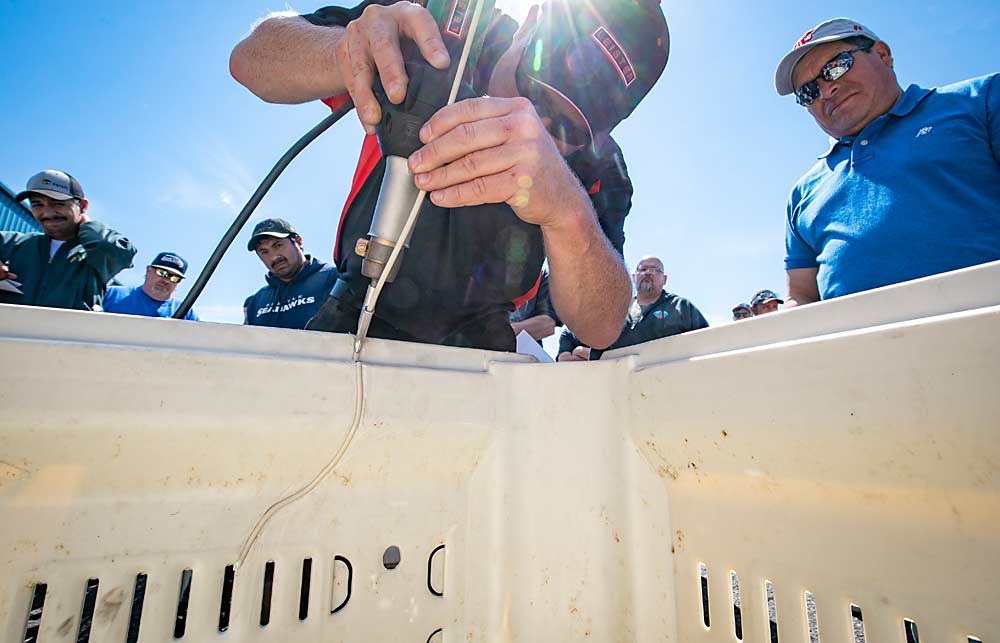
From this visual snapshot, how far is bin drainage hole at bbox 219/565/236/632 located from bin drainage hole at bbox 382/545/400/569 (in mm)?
128

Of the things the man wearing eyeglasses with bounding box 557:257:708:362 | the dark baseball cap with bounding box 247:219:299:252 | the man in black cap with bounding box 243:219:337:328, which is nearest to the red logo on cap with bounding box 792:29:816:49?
the man wearing eyeglasses with bounding box 557:257:708:362

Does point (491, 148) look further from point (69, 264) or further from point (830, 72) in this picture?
point (69, 264)

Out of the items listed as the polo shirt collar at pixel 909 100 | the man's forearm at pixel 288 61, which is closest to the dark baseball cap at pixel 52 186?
the man's forearm at pixel 288 61

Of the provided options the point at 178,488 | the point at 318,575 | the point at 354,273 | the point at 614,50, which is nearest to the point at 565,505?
the point at 318,575

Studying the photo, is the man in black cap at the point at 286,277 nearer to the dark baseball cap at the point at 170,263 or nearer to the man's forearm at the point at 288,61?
the dark baseball cap at the point at 170,263

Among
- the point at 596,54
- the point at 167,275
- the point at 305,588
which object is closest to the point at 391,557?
the point at 305,588

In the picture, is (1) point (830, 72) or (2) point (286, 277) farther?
(2) point (286, 277)

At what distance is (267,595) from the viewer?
415 millimetres

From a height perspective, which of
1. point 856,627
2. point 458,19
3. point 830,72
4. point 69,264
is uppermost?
point 830,72

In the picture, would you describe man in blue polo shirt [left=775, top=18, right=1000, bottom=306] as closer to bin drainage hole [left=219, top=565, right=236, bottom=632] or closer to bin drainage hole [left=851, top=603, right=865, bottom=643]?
bin drainage hole [left=851, top=603, right=865, bottom=643]

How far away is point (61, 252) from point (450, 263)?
236cm

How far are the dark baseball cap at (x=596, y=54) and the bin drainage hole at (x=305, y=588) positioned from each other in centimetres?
63

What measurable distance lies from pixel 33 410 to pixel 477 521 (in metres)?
0.38

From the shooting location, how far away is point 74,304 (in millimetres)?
2059
